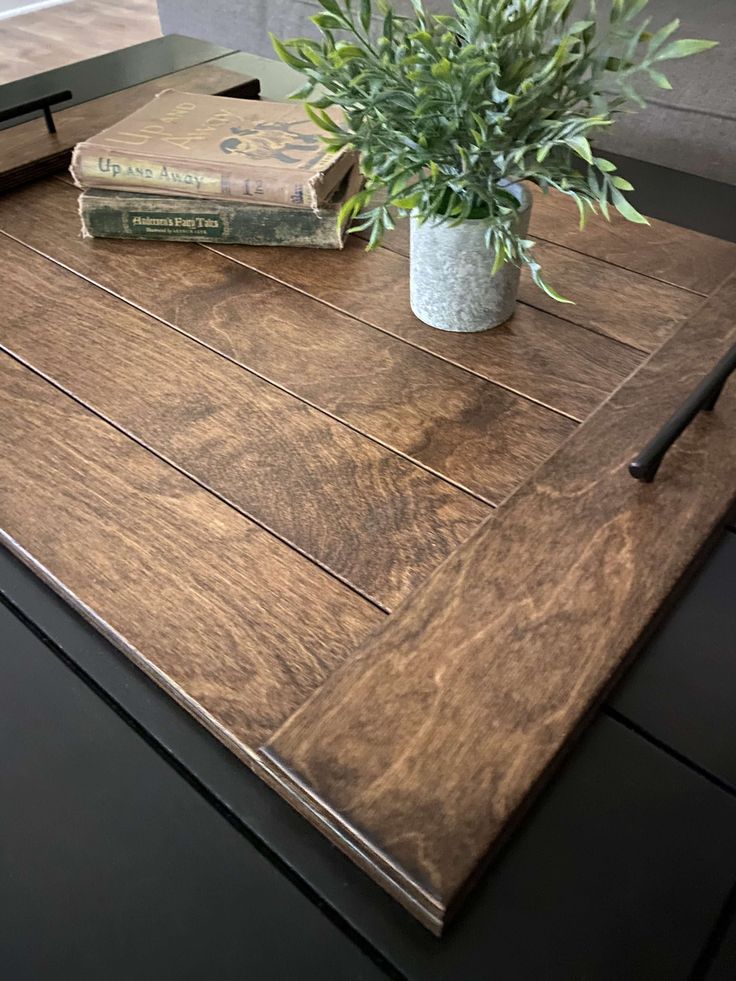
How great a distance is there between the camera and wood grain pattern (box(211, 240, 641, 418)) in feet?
2.44

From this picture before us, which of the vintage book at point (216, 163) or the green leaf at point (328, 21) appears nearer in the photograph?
the green leaf at point (328, 21)

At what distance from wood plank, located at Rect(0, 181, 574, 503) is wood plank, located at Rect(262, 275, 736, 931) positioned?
0.05m

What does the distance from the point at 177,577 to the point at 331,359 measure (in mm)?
284

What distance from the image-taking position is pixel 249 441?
684mm

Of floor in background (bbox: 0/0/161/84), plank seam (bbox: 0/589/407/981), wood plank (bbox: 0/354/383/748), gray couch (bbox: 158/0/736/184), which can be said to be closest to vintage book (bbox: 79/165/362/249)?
wood plank (bbox: 0/354/383/748)

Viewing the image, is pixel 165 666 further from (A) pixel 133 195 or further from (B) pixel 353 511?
(A) pixel 133 195

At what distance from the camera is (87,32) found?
11.3ft

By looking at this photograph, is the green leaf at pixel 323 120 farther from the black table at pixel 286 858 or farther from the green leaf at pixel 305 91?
the black table at pixel 286 858

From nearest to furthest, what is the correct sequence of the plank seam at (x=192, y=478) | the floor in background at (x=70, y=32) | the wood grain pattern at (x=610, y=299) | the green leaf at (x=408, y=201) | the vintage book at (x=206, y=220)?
the plank seam at (x=192, y=478)
the green leaf at (x=408, y=201)
the wood grain pattern at (x=610, y=299)
the vintage book at (x=206, y=220)
the floor in background at (x=70, y=32)

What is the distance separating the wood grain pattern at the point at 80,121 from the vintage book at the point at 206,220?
17cm

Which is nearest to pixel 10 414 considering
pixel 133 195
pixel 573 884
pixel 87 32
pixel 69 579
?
pixel 69 579

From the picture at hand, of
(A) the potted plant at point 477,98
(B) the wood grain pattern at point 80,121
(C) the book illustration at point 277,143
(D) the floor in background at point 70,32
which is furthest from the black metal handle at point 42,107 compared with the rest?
(D) the floor in background at point 70,32

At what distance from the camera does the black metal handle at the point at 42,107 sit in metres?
1.08

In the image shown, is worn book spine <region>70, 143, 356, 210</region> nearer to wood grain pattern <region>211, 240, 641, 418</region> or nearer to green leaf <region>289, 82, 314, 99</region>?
wood grain pattern <region>211, 240, 641, 418</region>
